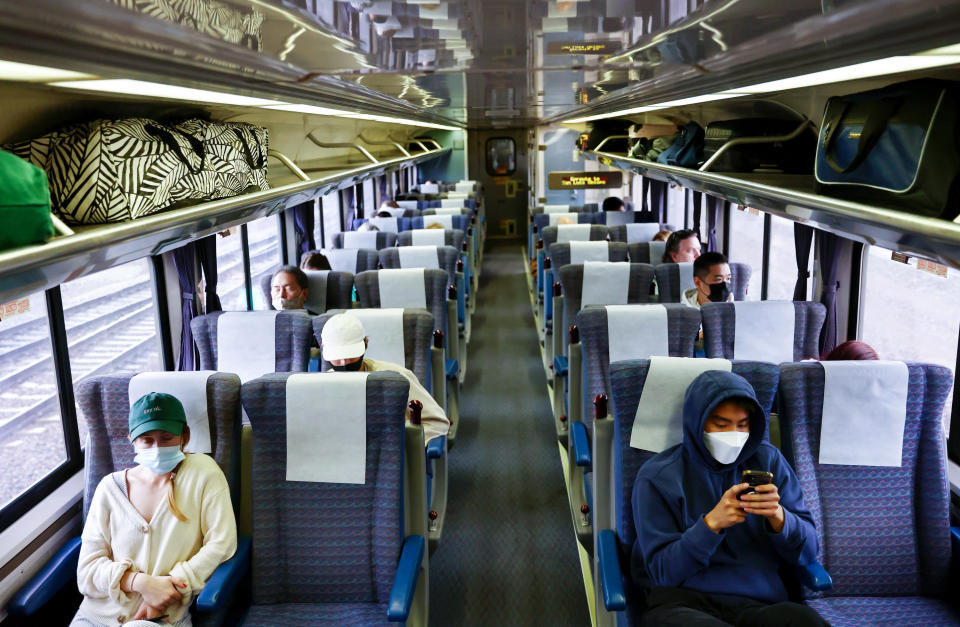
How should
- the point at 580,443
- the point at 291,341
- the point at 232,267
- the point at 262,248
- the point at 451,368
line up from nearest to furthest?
the point at 580,443 < the point at 291,341 < the point at 451,368 < the point at 232,267 < the point at 262,248

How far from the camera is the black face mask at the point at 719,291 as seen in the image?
4.42 meters

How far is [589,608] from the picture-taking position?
342 centimetres

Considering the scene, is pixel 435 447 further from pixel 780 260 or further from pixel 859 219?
pixel 780 260

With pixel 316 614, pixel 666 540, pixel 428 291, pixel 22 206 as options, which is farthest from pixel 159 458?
pixel 428 291

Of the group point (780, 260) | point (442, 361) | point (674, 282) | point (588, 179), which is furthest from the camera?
point (588, 179)

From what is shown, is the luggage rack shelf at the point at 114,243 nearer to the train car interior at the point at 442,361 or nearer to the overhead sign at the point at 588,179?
the train car interior at the point at 442,361

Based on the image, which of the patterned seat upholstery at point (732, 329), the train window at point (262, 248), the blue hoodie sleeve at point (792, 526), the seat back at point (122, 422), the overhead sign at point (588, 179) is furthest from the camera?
the overhead sign at point (588, 179)

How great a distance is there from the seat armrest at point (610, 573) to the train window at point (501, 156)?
14.7 m

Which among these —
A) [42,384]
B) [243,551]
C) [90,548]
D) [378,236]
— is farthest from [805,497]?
[378,236]

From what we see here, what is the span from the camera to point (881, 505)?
2555 millimetres

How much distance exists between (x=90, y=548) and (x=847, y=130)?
2.76 meters

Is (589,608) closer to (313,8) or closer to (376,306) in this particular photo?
(376,306)

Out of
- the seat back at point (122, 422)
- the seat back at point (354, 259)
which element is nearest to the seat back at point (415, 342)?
the seat back at point (122, 422)

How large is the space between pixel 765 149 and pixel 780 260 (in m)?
2.88
